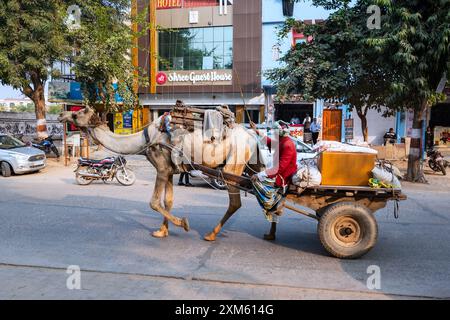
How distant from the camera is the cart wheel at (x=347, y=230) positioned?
5.49 m

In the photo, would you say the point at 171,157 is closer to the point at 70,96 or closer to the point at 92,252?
the point at 92,252

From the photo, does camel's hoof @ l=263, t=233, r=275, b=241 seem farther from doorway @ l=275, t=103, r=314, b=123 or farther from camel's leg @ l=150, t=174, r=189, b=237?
doorway @ l=275, t=103, r=314, b=123

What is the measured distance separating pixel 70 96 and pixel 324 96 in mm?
13579

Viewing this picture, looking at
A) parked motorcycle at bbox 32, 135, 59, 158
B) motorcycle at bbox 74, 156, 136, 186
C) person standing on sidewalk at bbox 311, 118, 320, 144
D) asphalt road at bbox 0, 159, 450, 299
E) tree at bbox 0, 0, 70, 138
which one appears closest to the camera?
asphalt road at bbox 0, 159, 450, 299

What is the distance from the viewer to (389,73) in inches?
508

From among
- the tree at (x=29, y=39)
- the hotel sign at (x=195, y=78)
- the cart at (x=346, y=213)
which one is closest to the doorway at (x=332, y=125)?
the hotel sign at (x=195, y=78)

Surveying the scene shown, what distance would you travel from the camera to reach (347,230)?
561cm

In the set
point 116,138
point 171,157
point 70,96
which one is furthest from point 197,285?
point 70,96

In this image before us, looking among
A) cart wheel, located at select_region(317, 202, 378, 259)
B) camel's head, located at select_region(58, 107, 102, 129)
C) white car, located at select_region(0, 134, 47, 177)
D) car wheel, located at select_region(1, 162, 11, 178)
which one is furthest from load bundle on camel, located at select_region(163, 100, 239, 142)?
car wheel, located at select_region(1, 162, 11, 178)

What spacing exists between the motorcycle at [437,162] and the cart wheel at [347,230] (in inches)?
452

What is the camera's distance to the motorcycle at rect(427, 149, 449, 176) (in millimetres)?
15352

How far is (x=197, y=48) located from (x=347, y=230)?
2273 centimetres

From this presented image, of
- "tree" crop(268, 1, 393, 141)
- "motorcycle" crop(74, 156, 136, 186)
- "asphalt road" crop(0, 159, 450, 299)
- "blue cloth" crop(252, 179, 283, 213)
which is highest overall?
"tree" crop(268, 1, 393, 141)

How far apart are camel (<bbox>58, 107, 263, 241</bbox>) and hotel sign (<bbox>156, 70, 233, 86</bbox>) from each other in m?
19.7
